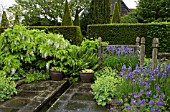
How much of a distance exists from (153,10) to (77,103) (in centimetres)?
1157

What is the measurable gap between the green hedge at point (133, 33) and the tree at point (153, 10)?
16.7 feet

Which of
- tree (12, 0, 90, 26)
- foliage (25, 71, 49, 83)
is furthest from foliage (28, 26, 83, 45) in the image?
tree (12, 0, 90, 26)

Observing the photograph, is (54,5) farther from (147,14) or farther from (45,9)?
(147,14)

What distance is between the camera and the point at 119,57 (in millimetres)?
5824

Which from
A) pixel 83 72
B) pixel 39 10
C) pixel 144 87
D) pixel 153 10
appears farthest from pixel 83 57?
pixel 39 10

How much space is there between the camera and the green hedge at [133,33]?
849 cm

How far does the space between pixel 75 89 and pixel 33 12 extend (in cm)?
1822

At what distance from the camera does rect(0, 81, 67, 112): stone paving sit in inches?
130

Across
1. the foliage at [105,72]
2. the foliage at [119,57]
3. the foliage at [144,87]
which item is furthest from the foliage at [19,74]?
the foliage at [144,87]

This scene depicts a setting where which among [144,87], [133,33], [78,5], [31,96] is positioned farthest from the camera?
[78,5]

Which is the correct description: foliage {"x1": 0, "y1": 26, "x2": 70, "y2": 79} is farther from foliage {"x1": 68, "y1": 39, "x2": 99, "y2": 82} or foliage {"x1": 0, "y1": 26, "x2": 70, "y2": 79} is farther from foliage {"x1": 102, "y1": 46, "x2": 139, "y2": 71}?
foliage {"x1": 102, "y1": 46, "x2": 139, "y2": 71}

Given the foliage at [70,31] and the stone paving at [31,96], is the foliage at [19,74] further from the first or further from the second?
the foliage at [70,31]

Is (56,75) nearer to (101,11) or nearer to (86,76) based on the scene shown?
(86,76)

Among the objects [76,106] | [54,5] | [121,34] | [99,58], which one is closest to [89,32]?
[121,34]
